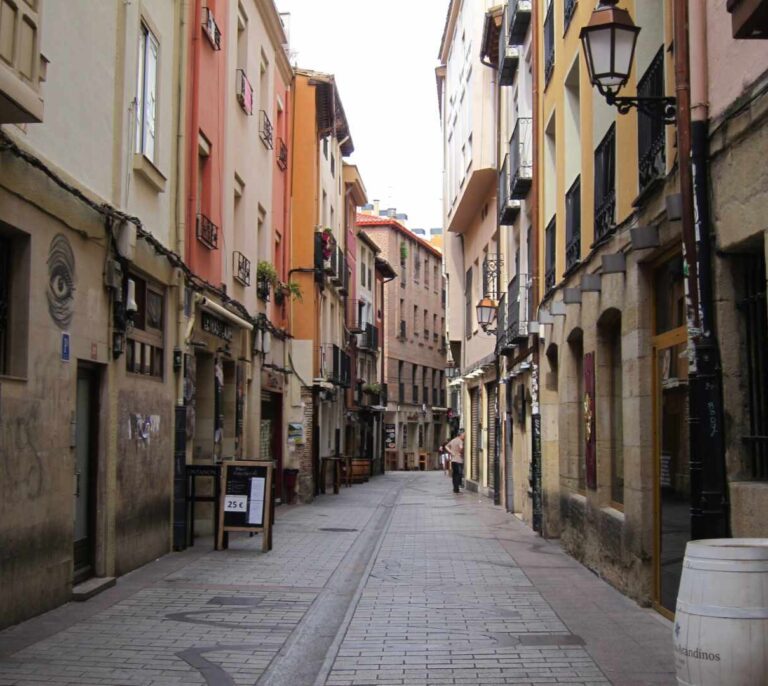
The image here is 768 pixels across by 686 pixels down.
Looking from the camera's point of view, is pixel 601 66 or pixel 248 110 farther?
pixel 248 110

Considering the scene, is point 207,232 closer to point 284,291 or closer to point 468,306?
point 284,291

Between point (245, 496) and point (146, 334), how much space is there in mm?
2490

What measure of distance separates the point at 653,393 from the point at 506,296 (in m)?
12.0

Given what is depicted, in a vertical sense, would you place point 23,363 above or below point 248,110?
below

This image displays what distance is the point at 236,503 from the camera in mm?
12844

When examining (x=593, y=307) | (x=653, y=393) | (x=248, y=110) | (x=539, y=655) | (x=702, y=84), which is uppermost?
(x=248, y=110)

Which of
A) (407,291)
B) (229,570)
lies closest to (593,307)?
(229,570)

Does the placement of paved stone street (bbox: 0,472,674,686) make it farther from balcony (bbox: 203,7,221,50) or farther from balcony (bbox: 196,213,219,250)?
balcony (bbox: 203,7,221,50)

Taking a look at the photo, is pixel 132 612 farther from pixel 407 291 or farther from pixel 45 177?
pixel 407 291

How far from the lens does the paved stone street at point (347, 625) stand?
6691mm

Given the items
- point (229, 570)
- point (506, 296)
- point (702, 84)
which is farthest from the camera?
point (506, 296)

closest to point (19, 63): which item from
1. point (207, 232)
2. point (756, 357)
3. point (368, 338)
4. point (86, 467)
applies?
point (86, 467)

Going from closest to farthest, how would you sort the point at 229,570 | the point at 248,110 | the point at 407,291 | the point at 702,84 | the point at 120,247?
the point at 702,84 → the point at 120,247 → the point at 229,570 → the point at 248,110 → the point at 407,291

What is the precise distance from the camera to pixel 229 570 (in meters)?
11.4
